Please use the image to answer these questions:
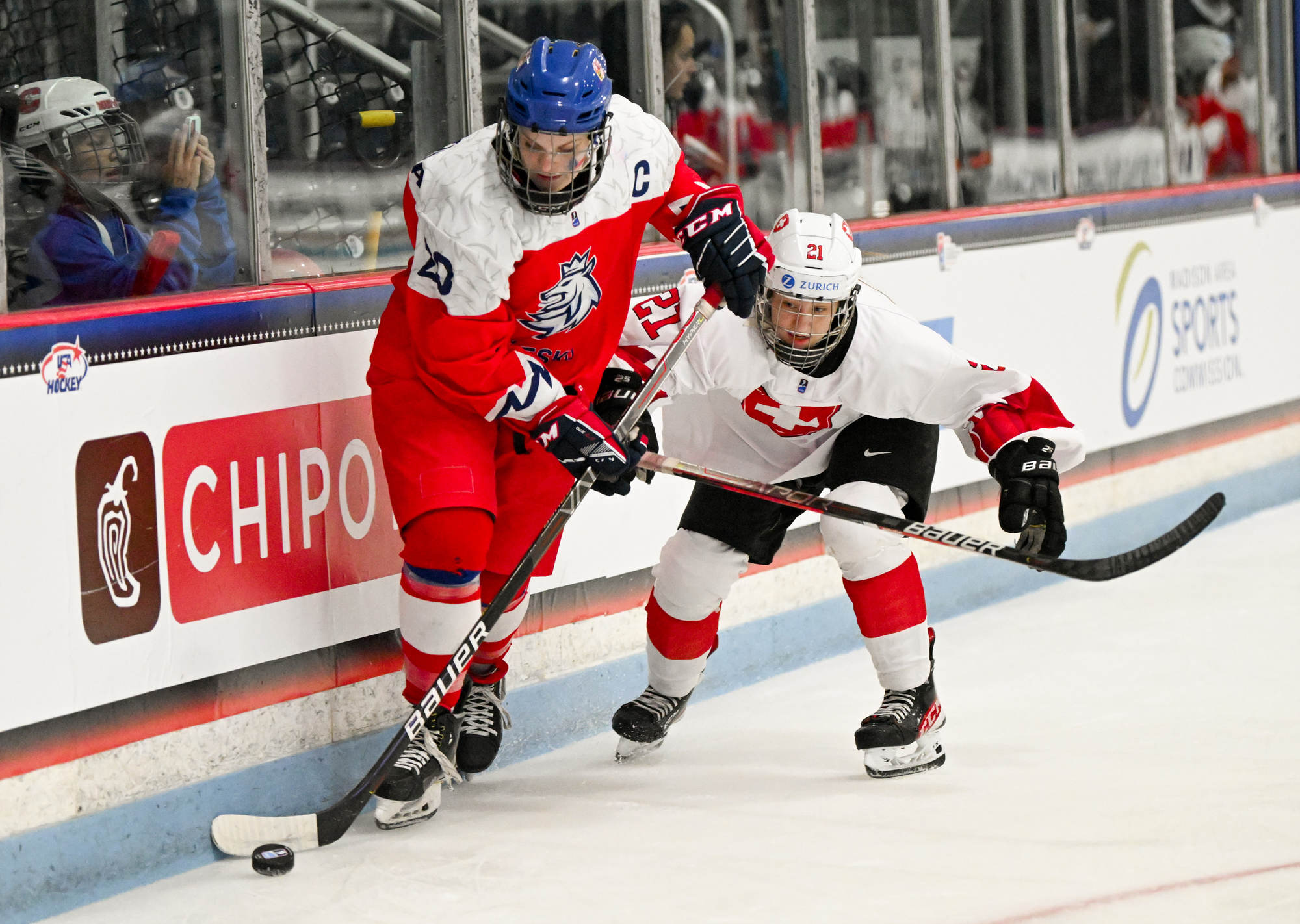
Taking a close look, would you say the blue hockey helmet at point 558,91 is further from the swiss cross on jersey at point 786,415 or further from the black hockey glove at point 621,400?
the swiss cross on jersey at point 786,415

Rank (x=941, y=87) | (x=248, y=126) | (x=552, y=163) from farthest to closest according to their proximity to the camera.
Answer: (x=941, y=87) → (x=248, y=126) → (x=552, y=163)

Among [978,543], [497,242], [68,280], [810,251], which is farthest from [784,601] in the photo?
[68,280]

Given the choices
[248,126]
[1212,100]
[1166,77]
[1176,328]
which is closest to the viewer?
[248,126]

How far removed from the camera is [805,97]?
13.1 ft

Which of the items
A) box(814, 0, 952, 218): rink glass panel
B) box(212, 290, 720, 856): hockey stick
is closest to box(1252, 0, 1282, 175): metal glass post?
box(814, 0, 952, 218): rink glass panel

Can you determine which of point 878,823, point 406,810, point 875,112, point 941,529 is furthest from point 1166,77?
point 406,810

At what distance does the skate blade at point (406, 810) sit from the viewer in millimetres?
2692

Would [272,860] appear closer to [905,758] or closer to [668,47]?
[905,758]

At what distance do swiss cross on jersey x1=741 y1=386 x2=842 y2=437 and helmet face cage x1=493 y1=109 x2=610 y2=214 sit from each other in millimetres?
603

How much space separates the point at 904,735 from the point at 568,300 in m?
0.97

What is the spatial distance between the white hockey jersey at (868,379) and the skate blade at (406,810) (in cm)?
79

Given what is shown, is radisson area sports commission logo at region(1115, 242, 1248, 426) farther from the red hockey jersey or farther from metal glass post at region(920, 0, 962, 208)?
the red hockey jersey

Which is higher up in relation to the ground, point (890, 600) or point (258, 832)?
point (890, 600)

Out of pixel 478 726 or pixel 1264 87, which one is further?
pixel 1264 87
